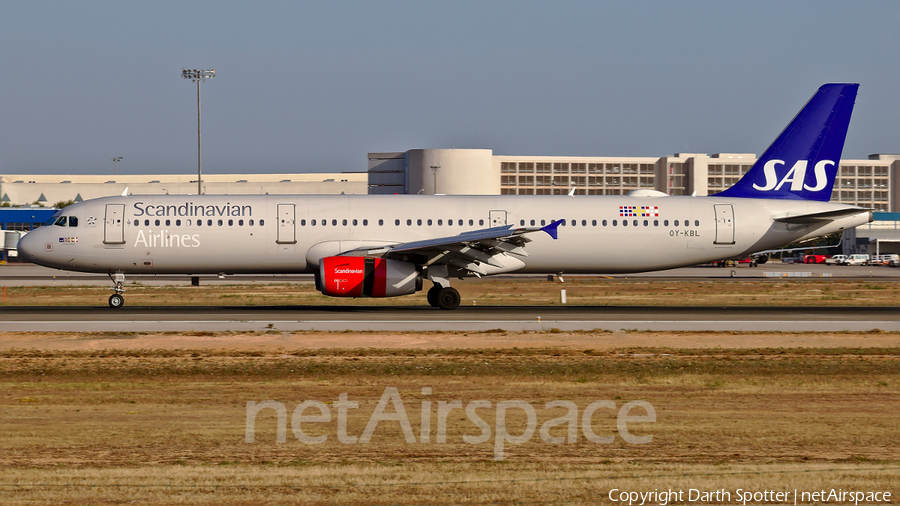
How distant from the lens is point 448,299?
2950 centimetres

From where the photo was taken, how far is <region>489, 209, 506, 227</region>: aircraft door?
3119 cm

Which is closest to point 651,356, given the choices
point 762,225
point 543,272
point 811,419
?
point 811,419

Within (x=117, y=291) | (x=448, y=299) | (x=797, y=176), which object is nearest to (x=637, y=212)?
(x=797, y=176)

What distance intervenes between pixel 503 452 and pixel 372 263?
698 inches

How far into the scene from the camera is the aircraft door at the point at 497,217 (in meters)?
31.2

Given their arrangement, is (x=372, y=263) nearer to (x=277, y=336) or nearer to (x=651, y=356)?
(x=277, y=336)

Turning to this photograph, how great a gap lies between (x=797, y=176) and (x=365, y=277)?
1829cm

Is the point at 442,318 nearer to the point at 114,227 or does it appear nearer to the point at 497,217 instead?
the point at 497,217

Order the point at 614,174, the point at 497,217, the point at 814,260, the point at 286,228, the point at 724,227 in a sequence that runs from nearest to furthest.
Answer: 1. the point at 286,228
2. the point at 497,217
3. the point at 724,227
4. the point at 814,260
5. the point at 614,174

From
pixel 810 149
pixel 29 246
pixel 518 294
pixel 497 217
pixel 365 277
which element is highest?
pixel 810 149

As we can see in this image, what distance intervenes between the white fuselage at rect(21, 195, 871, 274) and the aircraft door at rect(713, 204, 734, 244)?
0.13ft

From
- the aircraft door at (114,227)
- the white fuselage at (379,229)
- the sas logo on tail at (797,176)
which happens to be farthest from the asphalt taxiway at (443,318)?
the sas logo on tail at (797,176)

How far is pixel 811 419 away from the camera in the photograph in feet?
41.0

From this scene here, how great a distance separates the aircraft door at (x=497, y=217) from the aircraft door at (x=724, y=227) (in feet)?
27.5
